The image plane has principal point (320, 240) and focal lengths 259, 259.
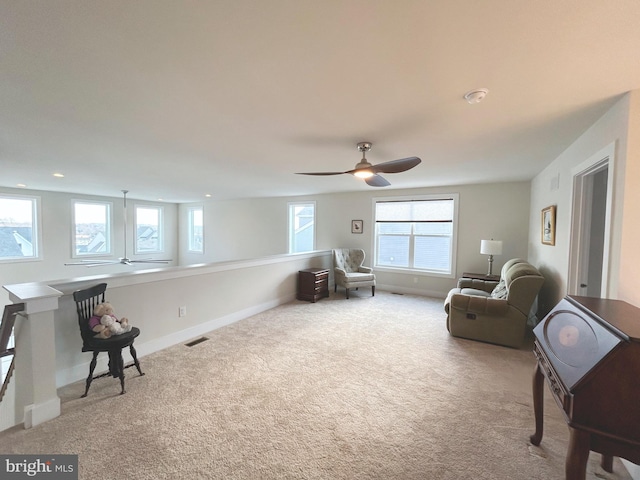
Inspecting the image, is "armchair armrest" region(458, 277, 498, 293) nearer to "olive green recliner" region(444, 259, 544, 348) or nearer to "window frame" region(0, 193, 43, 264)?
"olive green recliner" region(444, 259, 544, 348)

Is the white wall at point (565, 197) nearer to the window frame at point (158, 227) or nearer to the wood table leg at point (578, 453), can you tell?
the wood table leg at point (578, 453)

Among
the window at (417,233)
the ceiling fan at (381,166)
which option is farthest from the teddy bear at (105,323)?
the window at (417,233)

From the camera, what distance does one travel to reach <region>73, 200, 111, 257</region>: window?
682cm

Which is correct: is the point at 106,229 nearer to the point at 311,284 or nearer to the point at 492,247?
the point at 311,284

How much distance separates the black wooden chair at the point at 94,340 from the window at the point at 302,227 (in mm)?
5203

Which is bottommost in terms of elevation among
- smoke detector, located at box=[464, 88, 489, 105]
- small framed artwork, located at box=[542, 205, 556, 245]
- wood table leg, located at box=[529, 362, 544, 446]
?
wood table leg, located at box=[529, 362, 544, 446]

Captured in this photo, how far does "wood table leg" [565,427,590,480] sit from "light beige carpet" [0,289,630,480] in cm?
53

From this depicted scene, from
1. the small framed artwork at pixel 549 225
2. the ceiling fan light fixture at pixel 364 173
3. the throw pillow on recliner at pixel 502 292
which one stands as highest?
the ceiling fan light fixture at pixel 364 173

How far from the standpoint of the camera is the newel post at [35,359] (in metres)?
1.86

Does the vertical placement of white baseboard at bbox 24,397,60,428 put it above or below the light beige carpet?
above

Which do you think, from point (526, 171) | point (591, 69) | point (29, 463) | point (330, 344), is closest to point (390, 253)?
point (526, 171)

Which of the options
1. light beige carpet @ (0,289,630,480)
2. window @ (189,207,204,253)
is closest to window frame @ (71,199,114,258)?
window @ (189,207,204,253)

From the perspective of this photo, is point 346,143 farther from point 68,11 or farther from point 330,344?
point 330,344

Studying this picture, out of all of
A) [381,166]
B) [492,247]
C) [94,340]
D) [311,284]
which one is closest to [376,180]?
[381,166]
